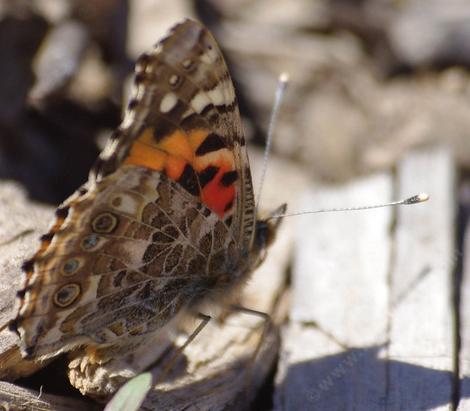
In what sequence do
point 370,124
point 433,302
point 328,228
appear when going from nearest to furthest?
point 433,302, point 328,228, point 370,124

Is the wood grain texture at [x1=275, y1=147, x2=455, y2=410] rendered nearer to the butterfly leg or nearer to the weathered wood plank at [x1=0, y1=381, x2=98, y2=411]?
the butterfly leg

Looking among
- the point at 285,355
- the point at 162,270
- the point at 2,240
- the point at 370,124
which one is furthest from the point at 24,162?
the point at 370,124

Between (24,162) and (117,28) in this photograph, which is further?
(117,28)

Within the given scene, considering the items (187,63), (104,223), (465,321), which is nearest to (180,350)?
(104,223)

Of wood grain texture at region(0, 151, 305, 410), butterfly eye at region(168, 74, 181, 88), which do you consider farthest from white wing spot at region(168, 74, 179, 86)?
wood grain texture at region(0, 151, 305, 410)

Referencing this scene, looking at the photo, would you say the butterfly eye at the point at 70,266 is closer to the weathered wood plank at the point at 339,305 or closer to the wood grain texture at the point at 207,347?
the wood grain texture at the point at 207,347

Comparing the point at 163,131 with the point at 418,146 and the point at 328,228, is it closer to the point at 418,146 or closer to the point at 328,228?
the point at 328,228

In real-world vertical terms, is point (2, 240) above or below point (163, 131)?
below
